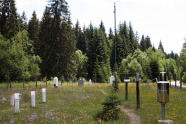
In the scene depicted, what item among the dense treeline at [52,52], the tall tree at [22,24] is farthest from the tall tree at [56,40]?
the tall tree at [22,24]

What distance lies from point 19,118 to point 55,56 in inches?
1014

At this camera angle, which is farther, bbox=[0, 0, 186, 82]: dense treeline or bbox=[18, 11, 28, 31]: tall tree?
bbox=[18, 11, 28, 31]: tall tree

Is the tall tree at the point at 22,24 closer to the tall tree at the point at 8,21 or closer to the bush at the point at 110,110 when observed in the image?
the tall tree at the point at 8,21

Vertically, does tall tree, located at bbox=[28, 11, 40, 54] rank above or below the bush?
above

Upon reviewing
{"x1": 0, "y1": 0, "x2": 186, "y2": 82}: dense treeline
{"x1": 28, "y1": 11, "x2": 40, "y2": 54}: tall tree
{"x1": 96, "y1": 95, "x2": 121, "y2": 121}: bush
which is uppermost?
{"x1": 28, "y1": 11, "x2": 40, "y2": 54}: tall tree

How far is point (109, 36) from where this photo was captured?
111312 millimetres

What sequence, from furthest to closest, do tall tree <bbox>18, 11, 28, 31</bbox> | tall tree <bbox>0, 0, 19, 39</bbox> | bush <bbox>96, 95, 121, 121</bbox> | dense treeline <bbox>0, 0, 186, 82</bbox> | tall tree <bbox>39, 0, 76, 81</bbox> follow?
tall tree <bbox>18, 11, 28, 31</bbox>
tall tree <bbox>0, 0, 19, 39</bbox>
tall tree <bbox>39, 0, 76, 81</bbox>
dense treeline <bbox>0, 0, 186, 82</bbox>
bush <bbox>96, 95, 121, 121</bbox>

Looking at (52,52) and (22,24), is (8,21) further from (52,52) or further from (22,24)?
(22,24)

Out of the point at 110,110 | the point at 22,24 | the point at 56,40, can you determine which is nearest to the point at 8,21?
the point at 56,40

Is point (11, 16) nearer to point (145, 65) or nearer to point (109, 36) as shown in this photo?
point (145, 65)

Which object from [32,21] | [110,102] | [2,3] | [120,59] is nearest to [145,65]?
[120,59]

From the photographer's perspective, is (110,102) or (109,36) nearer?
(110,102)

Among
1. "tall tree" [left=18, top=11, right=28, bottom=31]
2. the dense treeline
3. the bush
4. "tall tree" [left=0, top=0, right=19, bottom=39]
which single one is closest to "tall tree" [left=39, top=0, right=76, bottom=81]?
the dense treeline

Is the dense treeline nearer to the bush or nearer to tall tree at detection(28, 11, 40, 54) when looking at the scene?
tall tree at detection(28, 11, 40, 54)
